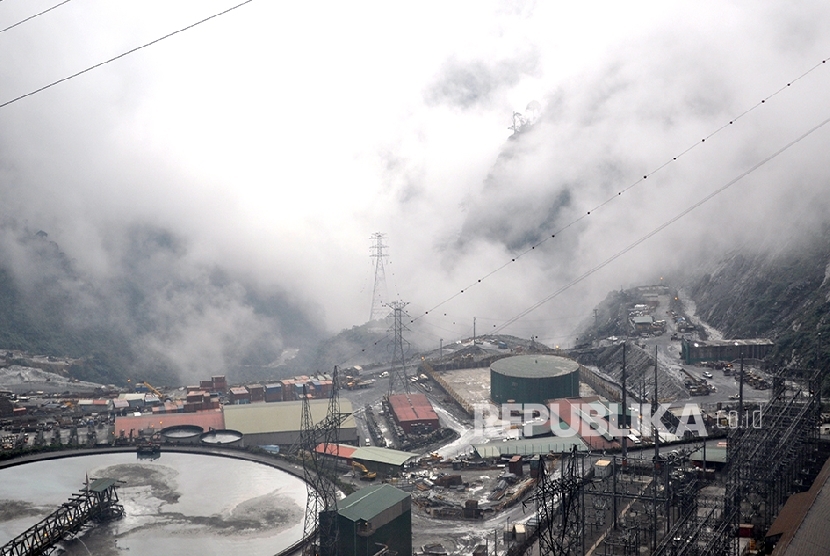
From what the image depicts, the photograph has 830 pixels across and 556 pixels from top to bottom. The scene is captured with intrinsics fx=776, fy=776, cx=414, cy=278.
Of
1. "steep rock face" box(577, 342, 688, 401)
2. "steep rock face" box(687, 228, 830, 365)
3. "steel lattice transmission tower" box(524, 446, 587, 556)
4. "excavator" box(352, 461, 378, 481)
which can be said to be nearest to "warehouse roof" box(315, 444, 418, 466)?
"excavator" box(352, 461, 378, 481)

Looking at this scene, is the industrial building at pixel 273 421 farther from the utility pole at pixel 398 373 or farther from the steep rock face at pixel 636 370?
the steep rock face at pixel 636 370

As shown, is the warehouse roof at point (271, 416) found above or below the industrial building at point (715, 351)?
below

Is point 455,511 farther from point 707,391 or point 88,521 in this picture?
point 707,391

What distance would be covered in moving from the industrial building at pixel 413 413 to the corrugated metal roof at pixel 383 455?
372 centimetres

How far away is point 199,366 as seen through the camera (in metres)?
69.8

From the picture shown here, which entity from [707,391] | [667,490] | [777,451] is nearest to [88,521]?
[667,490]

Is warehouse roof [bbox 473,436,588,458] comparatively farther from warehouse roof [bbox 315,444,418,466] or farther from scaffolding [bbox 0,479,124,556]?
scaffolding [bbox 0,479,124,556]

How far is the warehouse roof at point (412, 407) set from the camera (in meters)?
36.0

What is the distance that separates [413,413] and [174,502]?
1474 cm

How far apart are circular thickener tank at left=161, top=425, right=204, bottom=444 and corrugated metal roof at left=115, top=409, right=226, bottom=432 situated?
1.94 metres

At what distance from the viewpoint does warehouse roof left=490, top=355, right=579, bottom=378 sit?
129 feet

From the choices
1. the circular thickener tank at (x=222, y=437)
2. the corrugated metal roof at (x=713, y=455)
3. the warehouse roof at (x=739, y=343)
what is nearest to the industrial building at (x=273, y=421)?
the circular thickener tank at (x=222, y=437)

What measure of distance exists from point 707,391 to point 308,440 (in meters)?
21.7

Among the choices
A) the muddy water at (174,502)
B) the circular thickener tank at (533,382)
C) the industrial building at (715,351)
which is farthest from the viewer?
the industrial building at (715,351)
